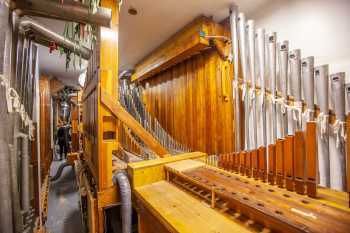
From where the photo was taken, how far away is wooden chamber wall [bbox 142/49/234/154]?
2459mm

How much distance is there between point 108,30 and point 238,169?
6.15 feet

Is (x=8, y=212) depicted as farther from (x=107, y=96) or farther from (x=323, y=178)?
(x=323, y=178)

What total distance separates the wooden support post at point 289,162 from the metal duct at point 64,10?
5.63 ft

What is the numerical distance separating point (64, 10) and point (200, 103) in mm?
2083

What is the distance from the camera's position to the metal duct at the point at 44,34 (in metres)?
1.69

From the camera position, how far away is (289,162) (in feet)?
3.85

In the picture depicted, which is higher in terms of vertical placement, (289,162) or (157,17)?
(157,17)

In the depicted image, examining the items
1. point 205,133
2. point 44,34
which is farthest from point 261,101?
point 44,34

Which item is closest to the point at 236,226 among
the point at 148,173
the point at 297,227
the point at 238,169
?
the point at 297,227

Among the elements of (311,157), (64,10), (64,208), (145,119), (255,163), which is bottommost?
(64,208)

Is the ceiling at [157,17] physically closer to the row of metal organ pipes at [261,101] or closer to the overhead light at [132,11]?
the overhead light at [132,11]

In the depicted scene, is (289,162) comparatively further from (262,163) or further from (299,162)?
(262,163)

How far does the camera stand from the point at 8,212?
3.50ft

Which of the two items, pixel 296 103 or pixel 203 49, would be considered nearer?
pixel 296 103
